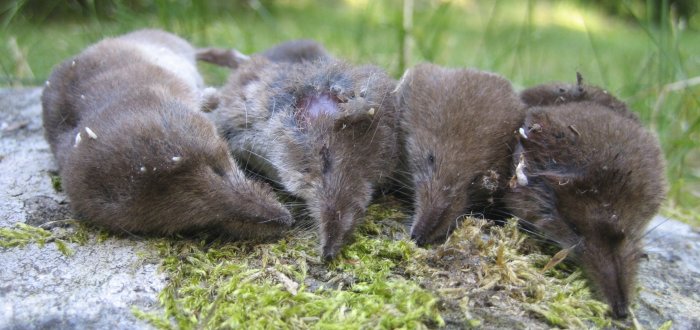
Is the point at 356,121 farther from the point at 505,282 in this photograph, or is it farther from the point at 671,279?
the point at 671,279

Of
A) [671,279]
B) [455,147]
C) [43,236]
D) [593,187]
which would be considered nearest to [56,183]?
[43,236]

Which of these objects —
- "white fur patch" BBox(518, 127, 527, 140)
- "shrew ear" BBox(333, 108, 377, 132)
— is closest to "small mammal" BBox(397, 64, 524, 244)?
"white fur patch" BBox(518, 127, 527, 140)

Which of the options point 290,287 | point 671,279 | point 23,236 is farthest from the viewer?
point 671,279

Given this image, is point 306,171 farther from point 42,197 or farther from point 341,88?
point 42,197

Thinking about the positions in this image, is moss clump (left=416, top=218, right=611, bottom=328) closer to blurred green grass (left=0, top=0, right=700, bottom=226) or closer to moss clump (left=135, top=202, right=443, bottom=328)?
moss clump (left=135, top=202, right=443, bottom=328)

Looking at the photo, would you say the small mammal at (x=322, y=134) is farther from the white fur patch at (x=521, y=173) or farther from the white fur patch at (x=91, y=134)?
the white fur patch at (x=91, y=134)

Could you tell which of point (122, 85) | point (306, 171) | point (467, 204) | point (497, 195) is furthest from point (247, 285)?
point (122, 85)
